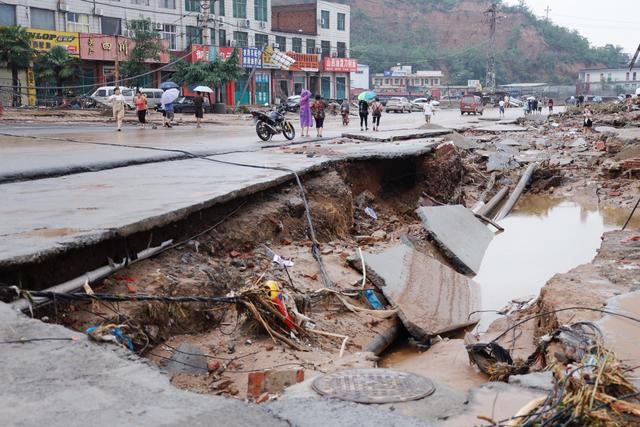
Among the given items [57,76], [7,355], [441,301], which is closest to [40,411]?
[7,355]

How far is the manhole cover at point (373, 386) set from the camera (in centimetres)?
394

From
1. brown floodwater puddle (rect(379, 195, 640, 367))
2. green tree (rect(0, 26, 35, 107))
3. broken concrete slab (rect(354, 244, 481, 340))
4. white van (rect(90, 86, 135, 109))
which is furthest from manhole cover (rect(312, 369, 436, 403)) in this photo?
white van (rect(90, 86, 135, 109))

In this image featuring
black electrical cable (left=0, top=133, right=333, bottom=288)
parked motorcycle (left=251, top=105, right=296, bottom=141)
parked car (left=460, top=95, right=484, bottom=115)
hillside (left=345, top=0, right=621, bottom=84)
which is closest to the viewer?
black electrical cable (left=0, top=133, right=333, bottom=288)

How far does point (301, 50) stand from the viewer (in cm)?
6062

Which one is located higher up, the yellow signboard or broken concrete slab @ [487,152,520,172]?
the yellow signboard

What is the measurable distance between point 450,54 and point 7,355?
111 meters

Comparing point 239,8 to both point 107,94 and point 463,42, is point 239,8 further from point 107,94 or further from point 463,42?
point 463,42

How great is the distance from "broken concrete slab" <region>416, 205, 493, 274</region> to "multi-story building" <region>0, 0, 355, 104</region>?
18289 mm

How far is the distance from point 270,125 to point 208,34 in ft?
102

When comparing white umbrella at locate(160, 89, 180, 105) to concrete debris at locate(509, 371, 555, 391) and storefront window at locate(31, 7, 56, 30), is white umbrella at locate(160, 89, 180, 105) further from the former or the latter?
concrete debris at locate(509, 371, 555, 391)

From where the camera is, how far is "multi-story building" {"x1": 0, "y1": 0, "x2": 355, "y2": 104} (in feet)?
132

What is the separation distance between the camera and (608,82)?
97.9 metres

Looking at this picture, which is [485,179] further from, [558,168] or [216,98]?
[216,98]

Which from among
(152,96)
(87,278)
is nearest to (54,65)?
(152,96)
